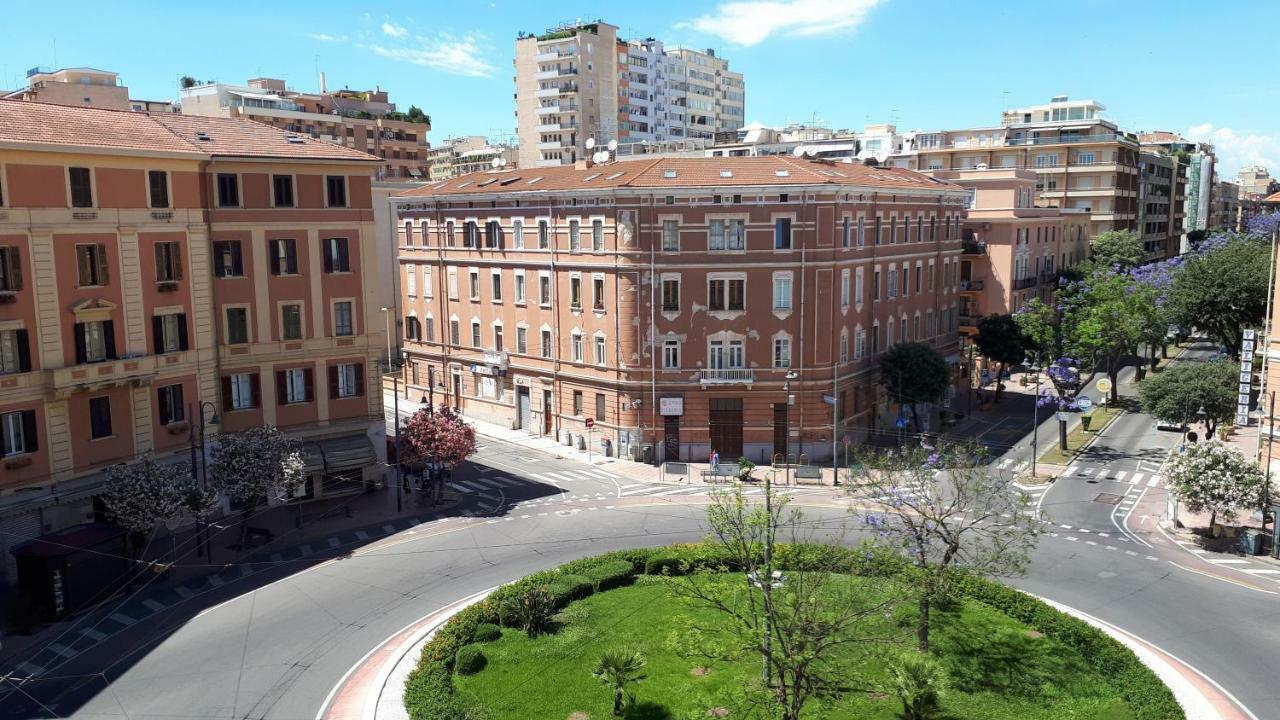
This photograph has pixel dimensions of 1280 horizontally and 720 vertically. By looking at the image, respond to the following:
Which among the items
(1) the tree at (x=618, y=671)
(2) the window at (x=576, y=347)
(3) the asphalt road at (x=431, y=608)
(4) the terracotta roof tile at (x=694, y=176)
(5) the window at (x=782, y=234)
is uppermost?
(4) the terracotta roof tile at (x=694, y=176)

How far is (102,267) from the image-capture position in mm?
41969

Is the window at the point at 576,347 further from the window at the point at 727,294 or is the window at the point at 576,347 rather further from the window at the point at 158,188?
the window at the point at 158,188

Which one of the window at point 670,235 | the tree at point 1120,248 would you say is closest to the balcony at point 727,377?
the window at point 670,235

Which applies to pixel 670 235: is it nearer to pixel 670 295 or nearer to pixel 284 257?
pixel 670 295

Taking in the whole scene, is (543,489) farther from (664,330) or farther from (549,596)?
(549,596)

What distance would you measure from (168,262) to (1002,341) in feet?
194

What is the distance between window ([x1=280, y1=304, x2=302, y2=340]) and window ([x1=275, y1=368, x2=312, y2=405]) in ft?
5.82

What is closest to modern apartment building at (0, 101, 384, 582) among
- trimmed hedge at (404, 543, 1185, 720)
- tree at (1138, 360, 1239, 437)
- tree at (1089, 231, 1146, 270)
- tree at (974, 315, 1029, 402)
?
trimmed hedge at (404, 543, 1185, 720)

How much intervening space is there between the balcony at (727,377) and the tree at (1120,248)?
60050mm

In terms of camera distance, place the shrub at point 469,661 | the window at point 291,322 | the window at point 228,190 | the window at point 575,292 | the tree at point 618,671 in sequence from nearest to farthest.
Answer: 1. the tree at point 618,671
2. the shrub at point 469,661
3. the window at point 228,190
4. the window at point 291,322
5. the window at point 575,292

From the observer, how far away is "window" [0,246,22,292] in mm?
38844

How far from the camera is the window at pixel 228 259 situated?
46.3m

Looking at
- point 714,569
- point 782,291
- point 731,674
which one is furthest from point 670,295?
point 731,674

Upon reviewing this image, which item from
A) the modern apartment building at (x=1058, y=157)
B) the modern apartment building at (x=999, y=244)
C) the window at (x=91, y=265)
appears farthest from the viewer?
the modern apartment building at (x=1058, y=157)
